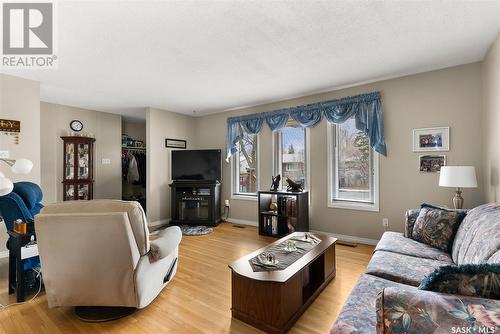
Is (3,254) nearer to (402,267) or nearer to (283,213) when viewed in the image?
(283,213)

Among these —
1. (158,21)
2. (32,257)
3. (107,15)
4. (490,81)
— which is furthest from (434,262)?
(32,257)

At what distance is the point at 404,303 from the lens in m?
0.88

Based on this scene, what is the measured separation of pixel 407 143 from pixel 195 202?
13.1 feet

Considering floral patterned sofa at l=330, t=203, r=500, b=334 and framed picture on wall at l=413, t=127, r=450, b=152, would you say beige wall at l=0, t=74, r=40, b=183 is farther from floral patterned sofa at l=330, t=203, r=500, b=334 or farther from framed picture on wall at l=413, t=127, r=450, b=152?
framed picture on wall at l=413, t=127, r=450, b=152

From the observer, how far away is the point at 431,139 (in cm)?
323

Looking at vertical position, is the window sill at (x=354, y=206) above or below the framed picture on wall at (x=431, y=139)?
below

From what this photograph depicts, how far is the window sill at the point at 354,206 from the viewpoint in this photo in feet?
12.1

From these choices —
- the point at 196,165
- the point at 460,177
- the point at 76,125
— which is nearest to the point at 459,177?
the point at 460,177

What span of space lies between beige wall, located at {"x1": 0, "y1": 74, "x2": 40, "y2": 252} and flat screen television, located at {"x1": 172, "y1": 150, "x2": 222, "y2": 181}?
2329 millimetres

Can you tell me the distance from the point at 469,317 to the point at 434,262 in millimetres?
1395

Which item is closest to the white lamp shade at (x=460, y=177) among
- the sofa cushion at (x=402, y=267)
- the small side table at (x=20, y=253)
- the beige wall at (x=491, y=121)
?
the beige wall at (x=491, y=121)

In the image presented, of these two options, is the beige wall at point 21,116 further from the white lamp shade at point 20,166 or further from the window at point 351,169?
the window at point 351,169

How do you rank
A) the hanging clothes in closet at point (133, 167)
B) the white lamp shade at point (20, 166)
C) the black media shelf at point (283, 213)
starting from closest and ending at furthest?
the white lamp shade at point (20, 166), the black media shelf at point (283, 213), the hanging clothes in closet at point (133, 167)

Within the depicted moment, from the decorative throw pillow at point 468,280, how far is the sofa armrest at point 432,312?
4 centimetres
